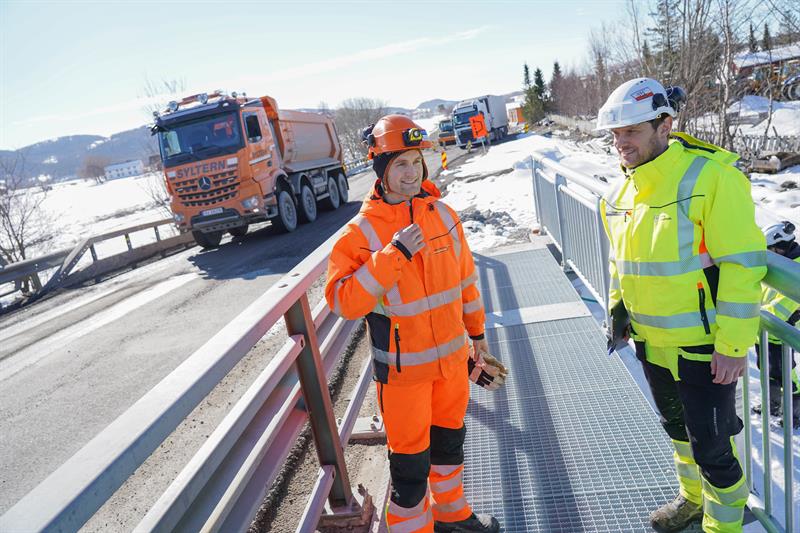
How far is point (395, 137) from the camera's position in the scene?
91.8 inches

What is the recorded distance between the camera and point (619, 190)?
2461 millimetres

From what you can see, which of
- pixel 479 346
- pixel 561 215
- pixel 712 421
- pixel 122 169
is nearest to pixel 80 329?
pixel 561 215

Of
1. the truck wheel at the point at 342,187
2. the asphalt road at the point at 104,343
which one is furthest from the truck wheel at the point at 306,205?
the truck wheel at the point at 342,187

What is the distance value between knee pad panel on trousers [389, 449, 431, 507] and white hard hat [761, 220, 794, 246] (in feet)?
8.85

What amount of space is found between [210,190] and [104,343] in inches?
230

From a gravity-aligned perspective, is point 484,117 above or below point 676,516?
above

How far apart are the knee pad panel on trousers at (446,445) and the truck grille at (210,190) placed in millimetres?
10541

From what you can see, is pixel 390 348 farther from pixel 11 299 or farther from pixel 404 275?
pixel 11 299

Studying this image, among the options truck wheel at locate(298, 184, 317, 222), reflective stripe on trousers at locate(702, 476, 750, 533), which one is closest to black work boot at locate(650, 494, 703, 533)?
reflective stripe on trousers at locate(702, 476, 750, 533)

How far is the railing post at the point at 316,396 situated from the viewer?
228 cm

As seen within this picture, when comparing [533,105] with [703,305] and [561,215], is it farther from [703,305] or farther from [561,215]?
Answer: [703,305]

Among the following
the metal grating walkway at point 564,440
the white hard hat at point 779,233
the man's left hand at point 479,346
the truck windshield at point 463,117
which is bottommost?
the metal grating walkway at point 564,440

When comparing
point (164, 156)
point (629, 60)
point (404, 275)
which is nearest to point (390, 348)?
point (404, 275)

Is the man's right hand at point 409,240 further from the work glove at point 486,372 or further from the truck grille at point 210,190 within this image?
the truck grille at point 210,190
